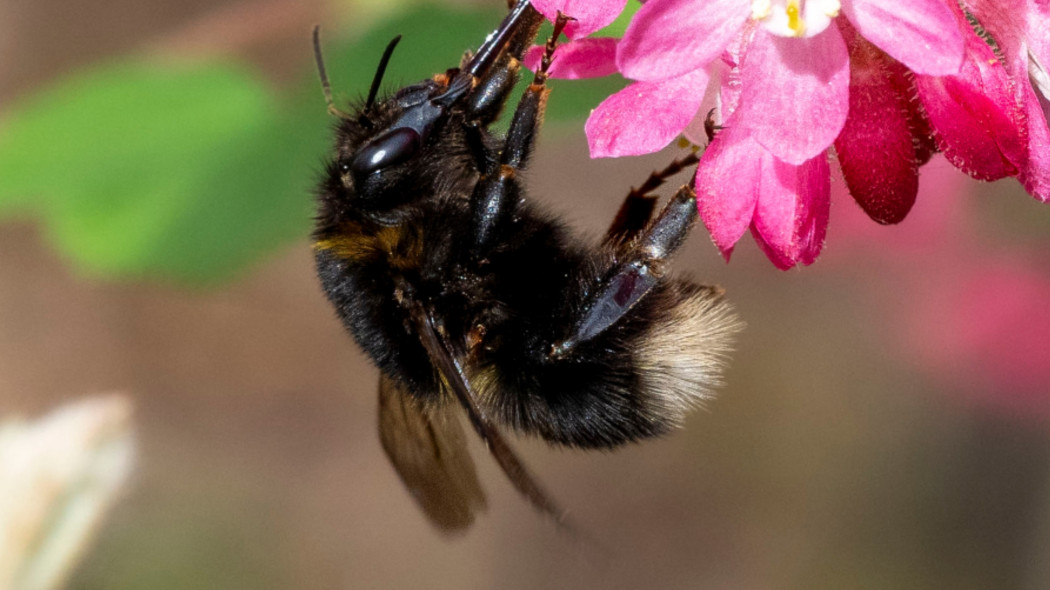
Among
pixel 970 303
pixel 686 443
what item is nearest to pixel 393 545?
pixel 686 443

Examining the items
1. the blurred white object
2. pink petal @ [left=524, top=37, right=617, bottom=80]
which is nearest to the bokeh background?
the blurred white object

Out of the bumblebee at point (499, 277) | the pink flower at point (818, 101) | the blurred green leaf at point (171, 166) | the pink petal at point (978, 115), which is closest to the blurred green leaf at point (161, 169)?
the blurred green leaf at point (171, 166)

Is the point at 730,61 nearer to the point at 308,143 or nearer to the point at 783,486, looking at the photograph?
the point at 308,143

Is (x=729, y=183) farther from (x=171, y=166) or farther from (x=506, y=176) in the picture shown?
(x=171, y=166)

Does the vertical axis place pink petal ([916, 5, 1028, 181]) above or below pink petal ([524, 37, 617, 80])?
below

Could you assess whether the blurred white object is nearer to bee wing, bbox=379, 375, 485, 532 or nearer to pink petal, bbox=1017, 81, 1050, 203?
bee wing, bbox=379, 375, 485, 532

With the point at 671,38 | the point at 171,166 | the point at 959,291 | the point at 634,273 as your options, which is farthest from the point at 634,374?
the point at 959,291
